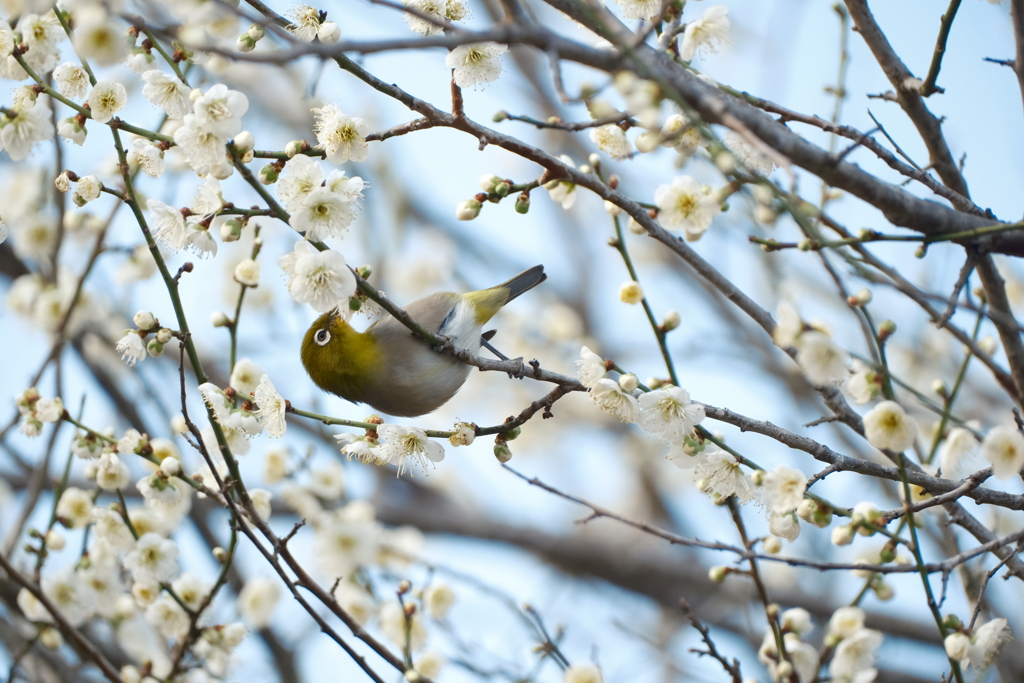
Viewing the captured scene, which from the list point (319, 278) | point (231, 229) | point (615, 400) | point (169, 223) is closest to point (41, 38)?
point (169, 223)

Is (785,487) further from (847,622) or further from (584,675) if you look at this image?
(584,675)

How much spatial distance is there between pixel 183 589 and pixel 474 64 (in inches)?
86.3

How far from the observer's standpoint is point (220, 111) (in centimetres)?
Answer: 216

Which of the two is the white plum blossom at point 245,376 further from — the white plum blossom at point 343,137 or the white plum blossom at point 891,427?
the white plum blossom at point 891,427

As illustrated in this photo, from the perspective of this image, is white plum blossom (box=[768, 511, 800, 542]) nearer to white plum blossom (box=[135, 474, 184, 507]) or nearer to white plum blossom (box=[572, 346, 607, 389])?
white plum blossom (box=[572, 346, 607, 389])

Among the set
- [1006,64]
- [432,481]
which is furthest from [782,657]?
[432,481]

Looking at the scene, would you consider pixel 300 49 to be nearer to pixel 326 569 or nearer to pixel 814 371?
pixel 814 371

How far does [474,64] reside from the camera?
99.3 inches

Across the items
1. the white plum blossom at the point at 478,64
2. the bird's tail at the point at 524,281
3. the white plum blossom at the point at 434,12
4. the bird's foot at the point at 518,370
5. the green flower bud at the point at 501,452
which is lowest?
the green flower bud at the point at 501,452

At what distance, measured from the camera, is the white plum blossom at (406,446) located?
7.80 ft

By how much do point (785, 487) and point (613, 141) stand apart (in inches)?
49.7

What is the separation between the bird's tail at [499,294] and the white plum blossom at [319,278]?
1432 mm

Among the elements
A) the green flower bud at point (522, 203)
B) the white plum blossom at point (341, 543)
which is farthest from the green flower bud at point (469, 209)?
the white plum blossom at point (341, 543)

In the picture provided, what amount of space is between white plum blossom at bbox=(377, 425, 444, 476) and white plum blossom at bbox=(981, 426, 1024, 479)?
1384 millimetres
